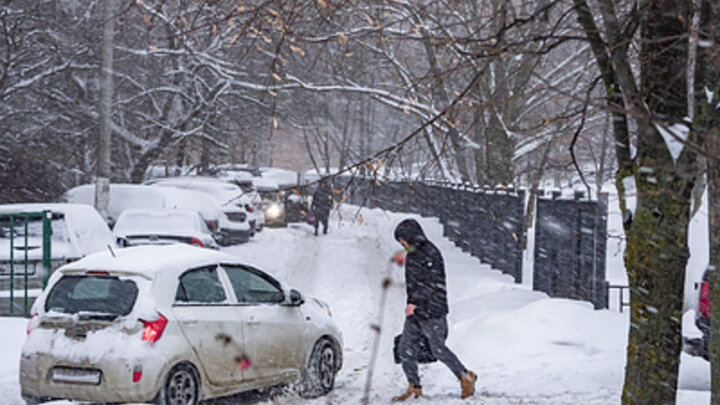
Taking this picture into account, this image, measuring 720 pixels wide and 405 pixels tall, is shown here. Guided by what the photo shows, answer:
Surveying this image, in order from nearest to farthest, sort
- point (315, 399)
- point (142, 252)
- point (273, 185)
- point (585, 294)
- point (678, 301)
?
1. point (678, 301)
2. point (142, 252)
3. point (315, 399)
4. point (585, 294)
5. point (273, 185)

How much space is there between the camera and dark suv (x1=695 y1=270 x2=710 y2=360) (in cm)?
826

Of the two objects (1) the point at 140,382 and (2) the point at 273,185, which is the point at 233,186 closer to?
(2) the point at 273,185

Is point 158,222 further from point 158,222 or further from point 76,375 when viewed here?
point 76,375

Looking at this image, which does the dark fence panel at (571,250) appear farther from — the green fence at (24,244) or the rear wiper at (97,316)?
the green fence at (24,244)

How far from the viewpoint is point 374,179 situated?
→ 683 centimetres

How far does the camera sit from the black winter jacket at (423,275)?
8.45 m

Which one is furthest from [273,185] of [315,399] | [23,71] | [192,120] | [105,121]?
[315,399]

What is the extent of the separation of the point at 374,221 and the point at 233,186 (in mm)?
10628

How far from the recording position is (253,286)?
8758 millimetres

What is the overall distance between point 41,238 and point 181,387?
204 inches

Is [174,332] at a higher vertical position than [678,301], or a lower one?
lower

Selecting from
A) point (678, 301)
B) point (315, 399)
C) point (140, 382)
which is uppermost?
point (678, 301)

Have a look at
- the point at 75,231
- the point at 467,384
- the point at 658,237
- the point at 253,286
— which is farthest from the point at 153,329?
the point at 75,231

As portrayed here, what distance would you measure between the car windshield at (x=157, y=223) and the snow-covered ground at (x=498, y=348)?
271cm
